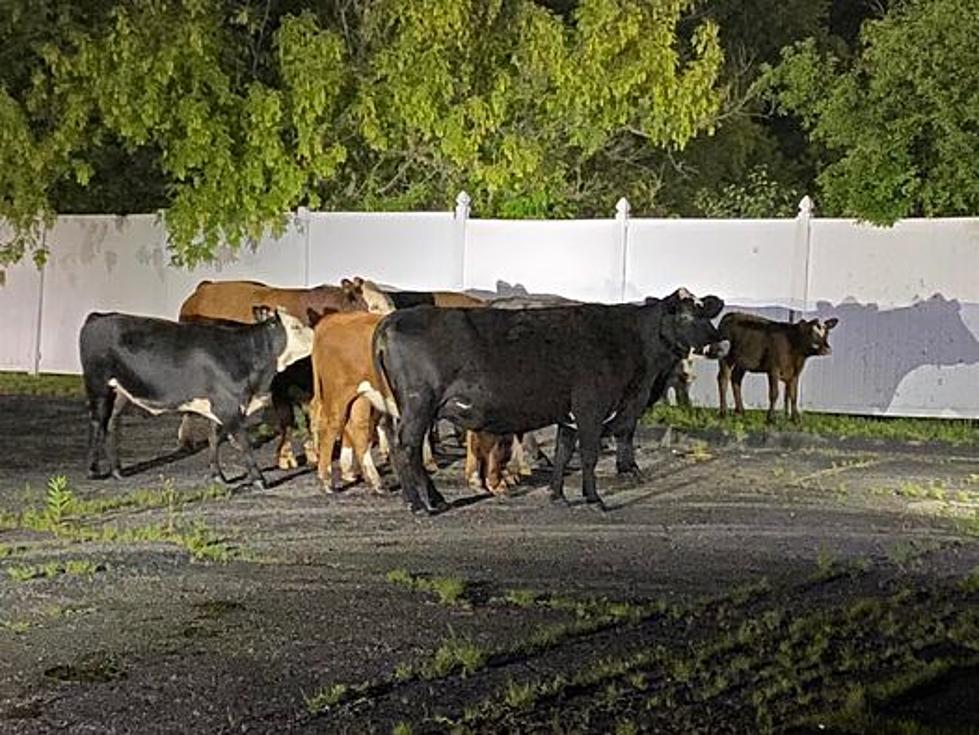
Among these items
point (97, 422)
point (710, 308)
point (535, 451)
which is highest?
point (710, 308)

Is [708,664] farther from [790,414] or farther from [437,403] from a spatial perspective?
[790,414]

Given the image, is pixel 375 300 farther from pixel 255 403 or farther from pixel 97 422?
pixel 97 422

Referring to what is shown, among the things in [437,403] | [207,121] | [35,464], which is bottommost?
[35,464]

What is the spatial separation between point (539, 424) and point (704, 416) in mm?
6759

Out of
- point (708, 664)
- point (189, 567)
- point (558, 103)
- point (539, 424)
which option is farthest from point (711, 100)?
point (708, 664)

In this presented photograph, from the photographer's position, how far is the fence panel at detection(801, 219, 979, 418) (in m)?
17.9

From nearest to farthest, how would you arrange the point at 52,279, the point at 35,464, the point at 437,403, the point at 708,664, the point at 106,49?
the point at 708,664
the point at 437,403
the point at 35,464
the point at 106,49
the point at 52,279

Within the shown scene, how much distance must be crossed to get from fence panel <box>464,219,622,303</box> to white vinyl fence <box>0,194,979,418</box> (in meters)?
0.02

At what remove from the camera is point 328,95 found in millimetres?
18859

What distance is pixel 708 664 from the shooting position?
7051mm

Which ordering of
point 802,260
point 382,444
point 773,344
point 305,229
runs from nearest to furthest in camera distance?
1. point 382,444
2. point 773,344
3. point 802,260
4. point 305,229

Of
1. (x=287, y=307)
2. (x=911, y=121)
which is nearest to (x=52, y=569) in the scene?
(x=287, y=307)

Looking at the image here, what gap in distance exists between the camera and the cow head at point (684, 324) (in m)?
12.0

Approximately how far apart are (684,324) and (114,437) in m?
4.35
